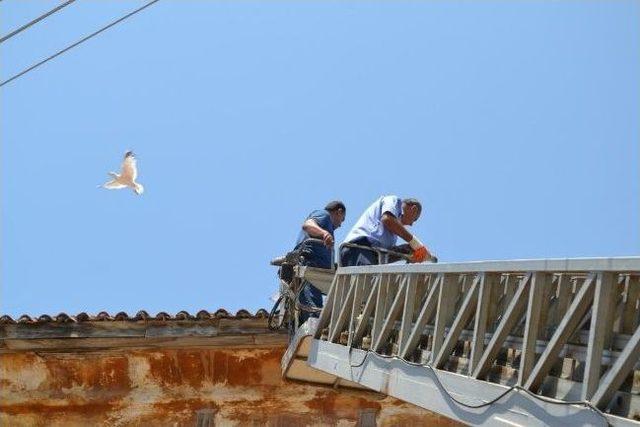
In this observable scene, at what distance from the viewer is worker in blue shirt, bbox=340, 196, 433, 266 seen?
25.3 ft

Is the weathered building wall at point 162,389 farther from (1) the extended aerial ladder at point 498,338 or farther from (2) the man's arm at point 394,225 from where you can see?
(1) the extended aerial ladder at point 498,338

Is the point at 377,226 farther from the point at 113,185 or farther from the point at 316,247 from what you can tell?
the point at 113,185

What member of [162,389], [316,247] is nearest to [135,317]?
[162,389]

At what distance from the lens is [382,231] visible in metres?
7.84

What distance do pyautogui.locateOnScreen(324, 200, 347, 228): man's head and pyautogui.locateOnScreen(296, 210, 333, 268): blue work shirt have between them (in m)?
0.06

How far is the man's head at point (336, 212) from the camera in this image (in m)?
8.45

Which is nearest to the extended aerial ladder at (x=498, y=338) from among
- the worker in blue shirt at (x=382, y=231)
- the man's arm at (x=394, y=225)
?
the worker in blue shirt at (x=382, y=231)

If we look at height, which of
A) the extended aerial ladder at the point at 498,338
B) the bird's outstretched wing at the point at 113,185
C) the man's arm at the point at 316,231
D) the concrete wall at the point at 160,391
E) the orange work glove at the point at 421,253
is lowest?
the concrete wall at the point at 160,391

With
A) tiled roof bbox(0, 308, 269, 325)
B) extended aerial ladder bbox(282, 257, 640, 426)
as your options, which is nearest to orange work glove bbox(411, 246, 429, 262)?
extended aerial ladder bbox(282, 257, 640, 426)

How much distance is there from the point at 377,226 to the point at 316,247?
79cm

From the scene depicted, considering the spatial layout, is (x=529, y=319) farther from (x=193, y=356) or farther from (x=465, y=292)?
(x=193, y=356)

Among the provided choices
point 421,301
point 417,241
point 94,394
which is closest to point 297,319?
point 417,241

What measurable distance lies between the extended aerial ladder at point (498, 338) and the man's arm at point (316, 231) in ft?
1.78

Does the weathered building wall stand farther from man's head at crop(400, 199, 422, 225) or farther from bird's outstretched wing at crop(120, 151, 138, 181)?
man's head at crop(400, 199, 422, 225)
